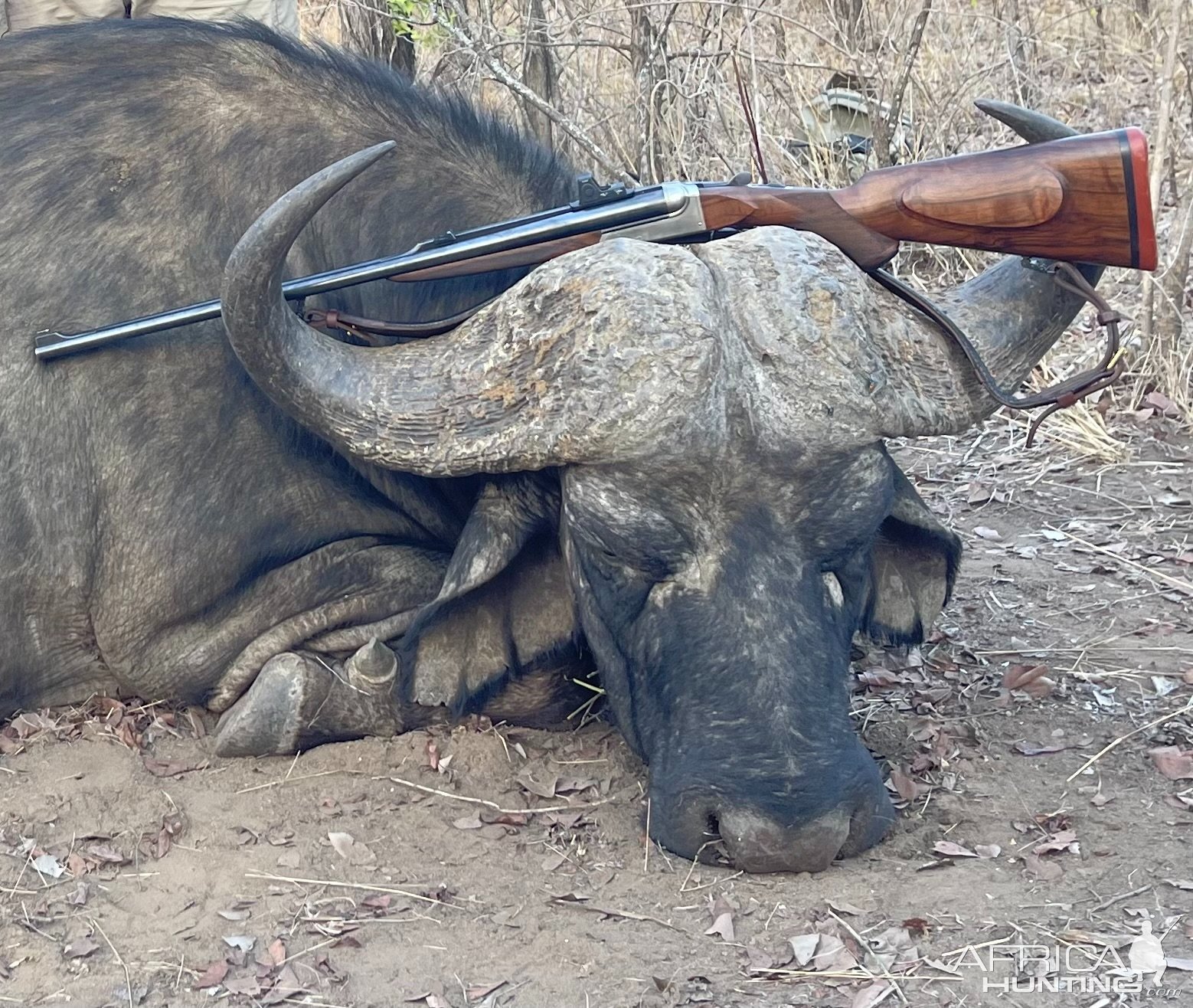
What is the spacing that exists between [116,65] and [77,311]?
793 millimetres

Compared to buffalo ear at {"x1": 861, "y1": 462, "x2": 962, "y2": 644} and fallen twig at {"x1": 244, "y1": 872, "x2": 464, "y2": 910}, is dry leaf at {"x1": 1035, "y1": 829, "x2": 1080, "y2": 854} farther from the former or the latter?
fallen twig at {"x1": 244, "y1": 872, "x2": 464, "y2": 910}

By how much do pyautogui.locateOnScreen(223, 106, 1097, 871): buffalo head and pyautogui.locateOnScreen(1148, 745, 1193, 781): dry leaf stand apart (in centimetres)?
103

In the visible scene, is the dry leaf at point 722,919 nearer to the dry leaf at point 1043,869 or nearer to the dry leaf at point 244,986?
the dry leaf at point 1043,869

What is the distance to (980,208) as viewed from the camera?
3684 millimetres

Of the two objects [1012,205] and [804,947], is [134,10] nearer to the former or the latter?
[1012,205]

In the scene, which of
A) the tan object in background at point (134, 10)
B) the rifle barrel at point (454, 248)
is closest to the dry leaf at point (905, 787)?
the rifle barrel at point (454, 248)

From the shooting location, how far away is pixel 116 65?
4316 mm

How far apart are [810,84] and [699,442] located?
20.2 feet

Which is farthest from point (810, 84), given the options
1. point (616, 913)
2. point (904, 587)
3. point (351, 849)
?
point (616, 913)

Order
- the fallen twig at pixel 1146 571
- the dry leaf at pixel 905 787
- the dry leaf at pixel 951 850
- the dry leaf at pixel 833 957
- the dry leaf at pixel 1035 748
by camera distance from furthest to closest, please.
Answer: the fallen twig at pixel 1146 571, the dry leaf at pixel 1035 748, the dry leaf at pixel 905 787, the dry leaf at pixel 951 850, the dry leaf at pixel 833 957

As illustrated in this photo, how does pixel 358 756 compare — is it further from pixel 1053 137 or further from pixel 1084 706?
pixel 1053 137

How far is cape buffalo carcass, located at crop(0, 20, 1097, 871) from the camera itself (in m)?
3.40

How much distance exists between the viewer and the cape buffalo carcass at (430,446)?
3.40m

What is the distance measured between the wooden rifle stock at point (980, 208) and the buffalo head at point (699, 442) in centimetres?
16
